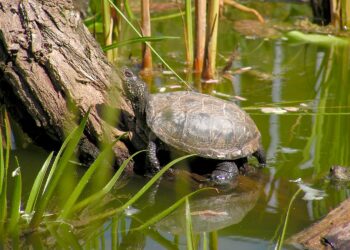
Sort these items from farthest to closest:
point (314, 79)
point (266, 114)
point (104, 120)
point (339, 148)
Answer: point (314, 79)
point (266, 114)
point (339, 148)
point (104, 120)

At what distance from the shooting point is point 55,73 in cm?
438

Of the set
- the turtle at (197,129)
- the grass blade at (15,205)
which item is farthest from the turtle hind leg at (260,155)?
the grass blade at (15,205)

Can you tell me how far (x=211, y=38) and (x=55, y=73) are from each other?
2.14m

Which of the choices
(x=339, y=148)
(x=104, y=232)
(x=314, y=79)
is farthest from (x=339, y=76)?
(x=104, y=232)

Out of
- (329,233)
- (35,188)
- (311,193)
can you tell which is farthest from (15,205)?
(311,193)

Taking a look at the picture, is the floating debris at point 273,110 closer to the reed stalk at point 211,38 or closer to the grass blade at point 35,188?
the reed stalk at point 211,38

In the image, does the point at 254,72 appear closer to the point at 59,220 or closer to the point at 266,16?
the point at 266,16

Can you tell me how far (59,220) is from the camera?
3756 mm

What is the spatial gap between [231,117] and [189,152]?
0.33 m

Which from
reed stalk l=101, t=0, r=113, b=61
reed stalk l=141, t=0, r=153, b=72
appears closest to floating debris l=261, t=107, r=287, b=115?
reed stalk l=141, t=0, r=153, b=72

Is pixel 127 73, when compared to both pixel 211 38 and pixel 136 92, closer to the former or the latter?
pixel 136 92

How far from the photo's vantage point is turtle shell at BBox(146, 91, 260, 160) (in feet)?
14.8

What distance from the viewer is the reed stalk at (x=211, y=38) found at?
612 centimetres

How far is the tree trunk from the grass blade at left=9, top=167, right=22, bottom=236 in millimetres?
983
